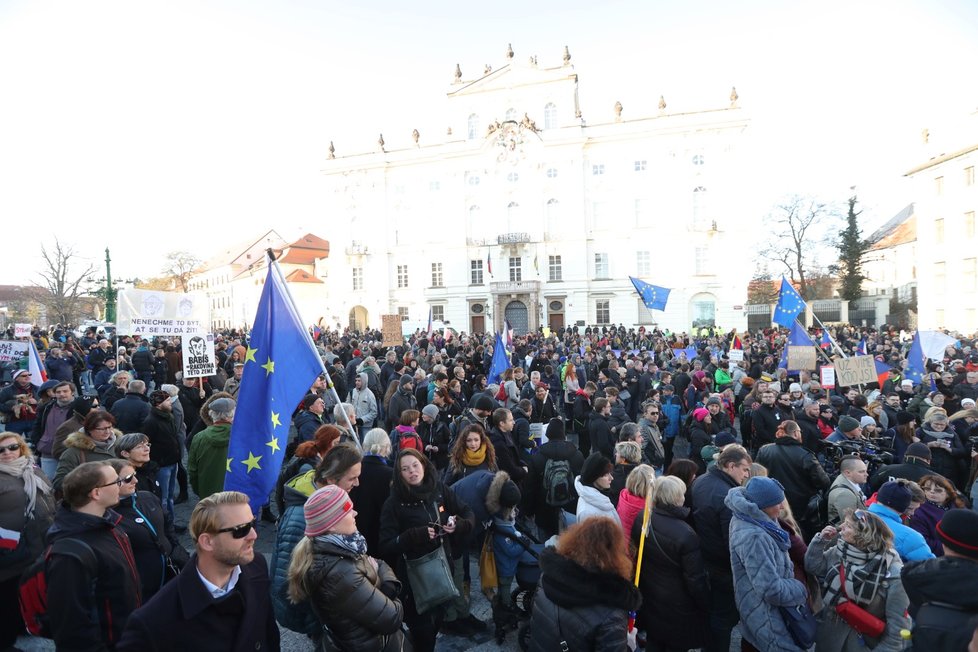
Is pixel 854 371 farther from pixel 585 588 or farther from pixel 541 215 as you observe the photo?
pixel 541 215

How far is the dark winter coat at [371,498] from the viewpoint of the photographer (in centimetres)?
428

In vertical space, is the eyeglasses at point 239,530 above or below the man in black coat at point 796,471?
above

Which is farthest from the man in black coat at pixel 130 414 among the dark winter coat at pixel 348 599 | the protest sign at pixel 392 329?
the protest sign at pixel 392 329

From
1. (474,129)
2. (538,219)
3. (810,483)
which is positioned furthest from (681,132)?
(810,483)

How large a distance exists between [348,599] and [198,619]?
63 centimetres

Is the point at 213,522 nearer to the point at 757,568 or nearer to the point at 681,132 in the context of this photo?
the point at 757,568

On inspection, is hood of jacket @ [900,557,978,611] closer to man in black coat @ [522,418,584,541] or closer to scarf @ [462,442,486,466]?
man in black coat @ [522,418,584,541]

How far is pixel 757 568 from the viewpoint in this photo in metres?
3.44

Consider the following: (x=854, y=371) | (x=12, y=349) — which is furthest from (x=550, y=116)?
(x=12, y=349)

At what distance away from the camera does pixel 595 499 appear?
4.17 meters

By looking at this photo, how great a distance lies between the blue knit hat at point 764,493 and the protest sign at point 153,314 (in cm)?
993

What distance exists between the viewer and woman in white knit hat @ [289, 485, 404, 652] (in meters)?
2.70

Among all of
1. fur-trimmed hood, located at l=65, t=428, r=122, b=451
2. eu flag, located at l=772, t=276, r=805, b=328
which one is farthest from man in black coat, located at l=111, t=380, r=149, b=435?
eu flag, located at l=772, t=276, r=805, b=328

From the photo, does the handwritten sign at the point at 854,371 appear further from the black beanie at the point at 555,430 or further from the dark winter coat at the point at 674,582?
the dark winter coat at the point at 674,582
